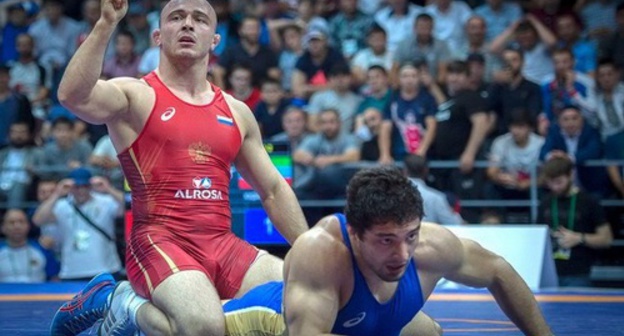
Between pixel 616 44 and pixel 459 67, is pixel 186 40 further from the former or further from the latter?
pixel 616 44

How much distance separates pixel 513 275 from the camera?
3975 mm

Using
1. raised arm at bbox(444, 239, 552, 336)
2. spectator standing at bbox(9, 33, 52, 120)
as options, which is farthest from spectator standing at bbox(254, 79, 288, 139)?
raised arm at bbox(444, 239, 552, 336)

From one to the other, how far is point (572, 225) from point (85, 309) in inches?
181

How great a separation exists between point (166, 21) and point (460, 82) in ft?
16.7

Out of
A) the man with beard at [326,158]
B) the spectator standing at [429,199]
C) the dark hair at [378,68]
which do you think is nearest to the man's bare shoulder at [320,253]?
the spectator standing at [429,199]

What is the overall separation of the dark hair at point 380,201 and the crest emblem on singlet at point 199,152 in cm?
129

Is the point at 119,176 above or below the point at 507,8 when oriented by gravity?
below

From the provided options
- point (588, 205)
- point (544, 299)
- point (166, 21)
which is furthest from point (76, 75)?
point (588, 205)

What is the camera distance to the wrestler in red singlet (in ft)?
15.6

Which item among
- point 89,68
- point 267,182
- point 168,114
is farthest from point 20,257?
point 89,68

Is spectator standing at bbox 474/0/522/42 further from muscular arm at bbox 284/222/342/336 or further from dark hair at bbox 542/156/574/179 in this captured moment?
muscular arm at bbox 284/222/342/336

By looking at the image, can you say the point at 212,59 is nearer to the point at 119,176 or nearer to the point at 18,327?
the point at 119,176

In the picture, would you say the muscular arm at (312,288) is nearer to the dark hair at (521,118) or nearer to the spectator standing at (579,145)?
the spectator standing at (579,145)

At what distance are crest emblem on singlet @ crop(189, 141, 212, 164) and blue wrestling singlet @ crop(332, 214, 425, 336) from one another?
1132 millimetres
